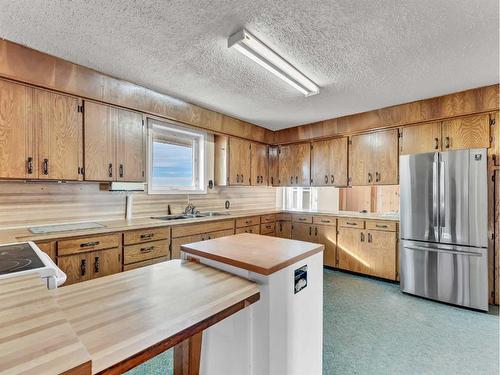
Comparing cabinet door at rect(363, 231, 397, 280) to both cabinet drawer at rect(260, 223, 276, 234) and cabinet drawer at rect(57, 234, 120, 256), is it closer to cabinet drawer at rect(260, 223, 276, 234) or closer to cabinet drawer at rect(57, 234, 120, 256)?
cabinet drawer at rect(260, 223, 276, 234)

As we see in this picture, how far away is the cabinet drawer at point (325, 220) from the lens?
4.12 metres

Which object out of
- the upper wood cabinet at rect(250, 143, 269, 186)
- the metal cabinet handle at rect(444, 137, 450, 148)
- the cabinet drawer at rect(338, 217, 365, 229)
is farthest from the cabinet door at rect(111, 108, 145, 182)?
the metal cabinet handle at rect(444, 137, 450, 148)

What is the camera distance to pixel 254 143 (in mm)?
4762

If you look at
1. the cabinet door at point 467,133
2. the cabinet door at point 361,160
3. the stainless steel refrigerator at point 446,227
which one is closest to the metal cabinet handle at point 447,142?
the cabinet door at point 467,133

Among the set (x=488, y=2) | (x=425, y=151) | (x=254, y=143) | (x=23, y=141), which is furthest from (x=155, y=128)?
(x=425, y=151)

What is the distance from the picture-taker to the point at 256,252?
1.47 m

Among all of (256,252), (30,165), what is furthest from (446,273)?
(30,165)

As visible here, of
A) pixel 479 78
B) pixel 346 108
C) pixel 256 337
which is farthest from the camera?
pixel 346 108

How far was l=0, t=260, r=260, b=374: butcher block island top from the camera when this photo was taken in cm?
63

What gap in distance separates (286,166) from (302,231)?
1347 mm

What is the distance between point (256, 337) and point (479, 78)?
346 cm

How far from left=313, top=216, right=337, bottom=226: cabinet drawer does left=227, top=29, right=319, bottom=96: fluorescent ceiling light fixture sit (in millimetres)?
2125

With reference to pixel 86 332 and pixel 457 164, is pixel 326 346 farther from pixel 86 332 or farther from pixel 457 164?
pixel 457 164

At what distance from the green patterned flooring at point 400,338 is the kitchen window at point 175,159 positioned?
224 cm
